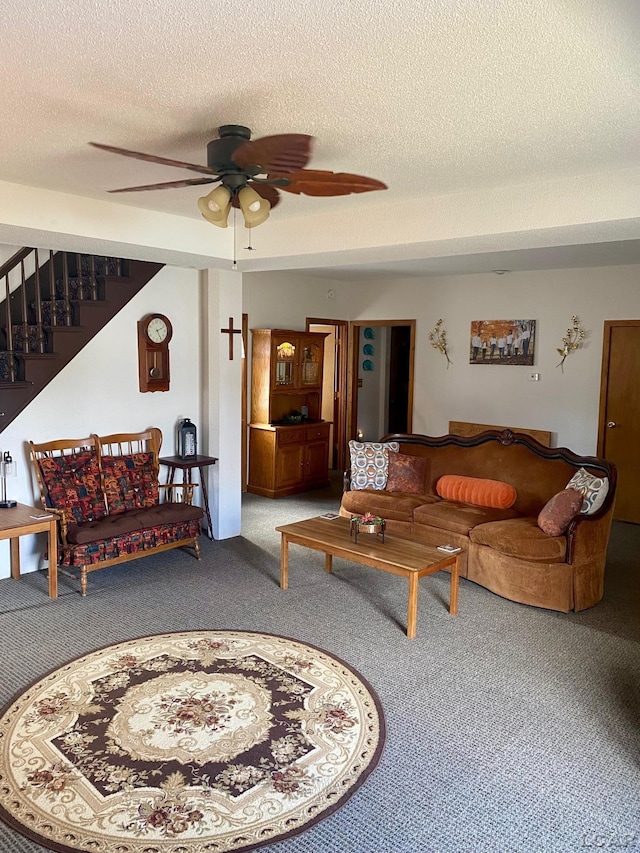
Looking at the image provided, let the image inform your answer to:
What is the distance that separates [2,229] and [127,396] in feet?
6.20

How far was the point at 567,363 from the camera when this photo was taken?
7.10 m

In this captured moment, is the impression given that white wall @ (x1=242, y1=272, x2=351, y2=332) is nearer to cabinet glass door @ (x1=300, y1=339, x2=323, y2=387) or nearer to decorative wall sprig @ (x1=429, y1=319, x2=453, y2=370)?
cabinet glass door @ (x1=300, y1=339, x2=323, y2=387)

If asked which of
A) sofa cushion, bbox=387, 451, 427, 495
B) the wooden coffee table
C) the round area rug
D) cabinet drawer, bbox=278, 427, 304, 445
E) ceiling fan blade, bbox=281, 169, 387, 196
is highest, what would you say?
ceiling fan blade, bbox=281, 169, 387, 196

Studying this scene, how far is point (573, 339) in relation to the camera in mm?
7027

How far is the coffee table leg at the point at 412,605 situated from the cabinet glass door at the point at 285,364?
166 inches

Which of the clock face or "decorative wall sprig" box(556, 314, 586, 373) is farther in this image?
"decorative wall sprig" box(556, 314, 586, 373)

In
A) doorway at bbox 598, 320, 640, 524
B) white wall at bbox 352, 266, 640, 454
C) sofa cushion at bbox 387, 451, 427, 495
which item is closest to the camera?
sofa cushion at bbox 387, 451, 427, 495

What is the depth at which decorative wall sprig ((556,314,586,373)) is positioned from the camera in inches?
275

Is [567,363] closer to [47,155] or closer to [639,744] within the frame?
[639,744]

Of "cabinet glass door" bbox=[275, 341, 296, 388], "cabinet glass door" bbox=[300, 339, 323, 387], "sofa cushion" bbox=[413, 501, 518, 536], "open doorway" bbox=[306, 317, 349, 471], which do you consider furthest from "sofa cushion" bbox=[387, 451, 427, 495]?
"open doorway" bbox=[306, 317, 349, 471]

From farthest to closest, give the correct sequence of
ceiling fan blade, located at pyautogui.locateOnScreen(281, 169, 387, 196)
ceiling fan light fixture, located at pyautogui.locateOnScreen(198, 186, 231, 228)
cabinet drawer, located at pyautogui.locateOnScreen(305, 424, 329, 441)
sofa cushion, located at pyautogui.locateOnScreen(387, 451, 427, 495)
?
cabinet drawer, located at pyautogui.locateOnScreen(305, 424, 329, 441) < sofa cushion, located at pyautogui.locateOnScreen(387, 451, 427, 495) < ceiling fan light fixture, located at pyautogui.locateOnScreen(198, 186, 231, 228) < ceiling fan blade, located at pyautogui.locateOnScreen(281, 169, 387, 196)

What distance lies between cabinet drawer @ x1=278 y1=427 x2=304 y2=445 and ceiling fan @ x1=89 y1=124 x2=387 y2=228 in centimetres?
477

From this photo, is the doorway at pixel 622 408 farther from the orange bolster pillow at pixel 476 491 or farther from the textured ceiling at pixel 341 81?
the textured ceiling at pixel 341 81

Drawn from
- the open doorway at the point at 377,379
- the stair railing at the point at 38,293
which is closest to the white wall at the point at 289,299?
the open doorway at the point at 377,379
